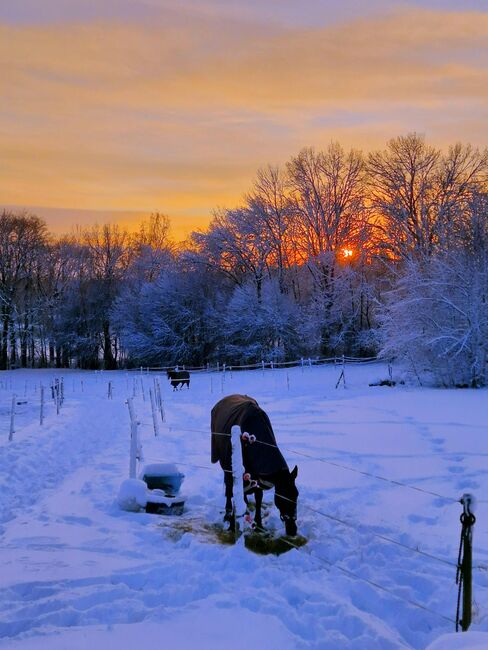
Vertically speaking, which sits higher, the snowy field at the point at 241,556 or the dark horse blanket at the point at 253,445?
the dark horse blanket at the point at 253,445

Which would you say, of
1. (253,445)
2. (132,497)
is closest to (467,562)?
(253,445)

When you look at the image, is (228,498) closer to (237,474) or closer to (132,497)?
(237,474)

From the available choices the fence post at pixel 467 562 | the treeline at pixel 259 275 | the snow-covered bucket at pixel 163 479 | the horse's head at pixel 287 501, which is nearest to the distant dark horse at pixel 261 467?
the horse's head at pixel 287 501

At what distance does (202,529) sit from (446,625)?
2813 millimetres

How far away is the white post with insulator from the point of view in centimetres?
580

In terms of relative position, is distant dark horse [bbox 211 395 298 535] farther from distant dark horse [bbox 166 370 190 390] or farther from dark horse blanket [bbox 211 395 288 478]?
distant dark horse [bbox 166 370 190 390]

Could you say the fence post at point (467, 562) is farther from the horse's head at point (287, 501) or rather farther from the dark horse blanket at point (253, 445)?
the dark horse blanket at point (253, 445)

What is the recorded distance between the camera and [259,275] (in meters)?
41.8

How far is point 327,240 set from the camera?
37719mm

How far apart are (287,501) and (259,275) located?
119 feet

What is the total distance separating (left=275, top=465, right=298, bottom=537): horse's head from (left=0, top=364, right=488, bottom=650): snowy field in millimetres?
271

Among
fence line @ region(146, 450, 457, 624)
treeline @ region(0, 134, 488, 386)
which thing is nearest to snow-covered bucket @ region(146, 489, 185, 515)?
fence line @ region(146, 450, 457, 624)

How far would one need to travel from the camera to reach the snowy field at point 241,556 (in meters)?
3.90

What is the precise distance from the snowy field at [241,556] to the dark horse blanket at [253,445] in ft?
2.23
